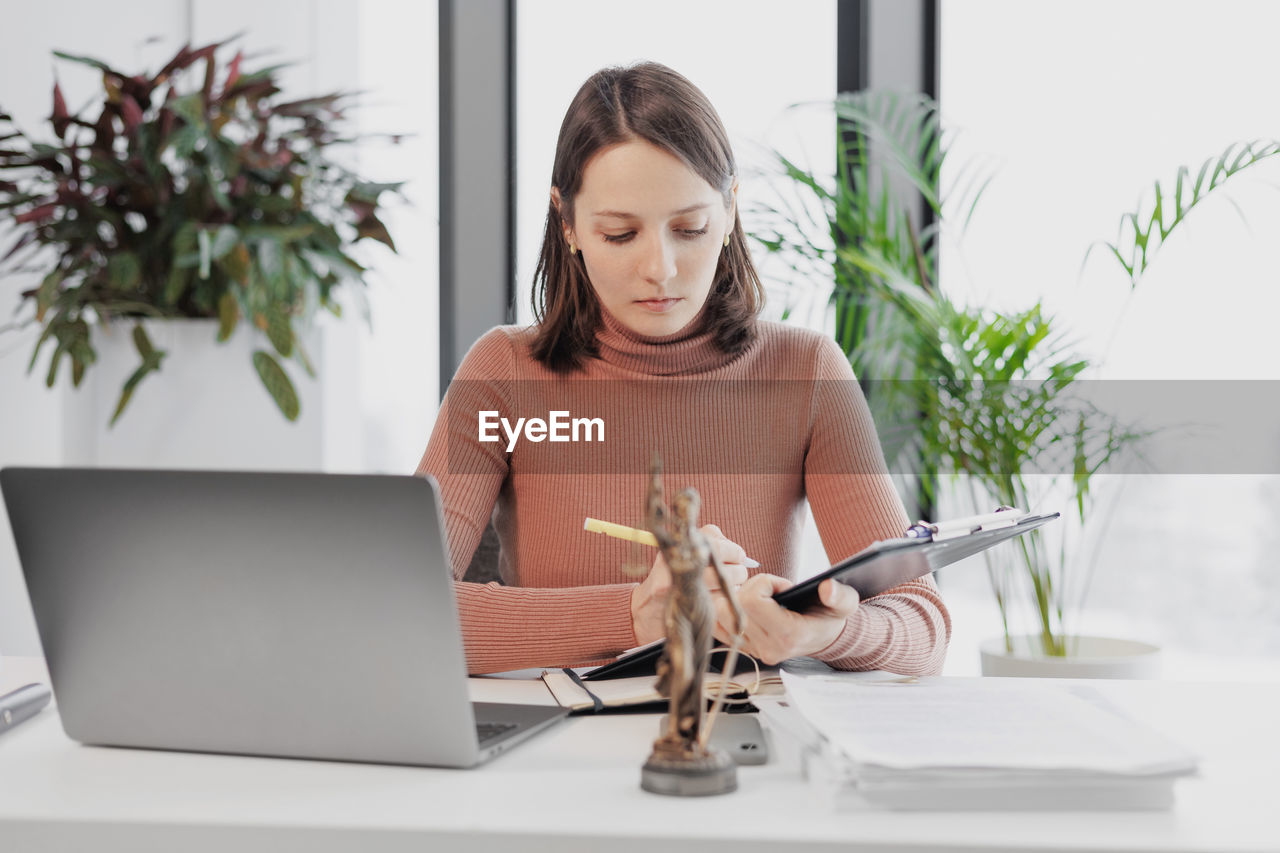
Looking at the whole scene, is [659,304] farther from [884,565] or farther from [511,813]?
[511,813]

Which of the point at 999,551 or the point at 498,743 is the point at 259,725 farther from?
the point at 999,551

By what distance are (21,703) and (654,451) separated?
799mm

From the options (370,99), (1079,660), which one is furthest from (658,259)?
(370,99)

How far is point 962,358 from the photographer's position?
2.03 metres

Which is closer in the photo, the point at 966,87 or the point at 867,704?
the point at 867,704

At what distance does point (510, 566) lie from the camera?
1.51m

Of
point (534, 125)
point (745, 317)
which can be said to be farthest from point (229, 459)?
point (745, 317)

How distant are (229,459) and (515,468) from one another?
1182 mm

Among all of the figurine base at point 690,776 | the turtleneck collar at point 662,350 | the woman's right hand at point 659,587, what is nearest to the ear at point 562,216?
the turtleneck collar at point 662,350

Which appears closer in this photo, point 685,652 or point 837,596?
point 685,652

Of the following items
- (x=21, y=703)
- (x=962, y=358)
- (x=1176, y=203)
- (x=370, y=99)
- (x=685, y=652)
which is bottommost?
(x=21, y=703)

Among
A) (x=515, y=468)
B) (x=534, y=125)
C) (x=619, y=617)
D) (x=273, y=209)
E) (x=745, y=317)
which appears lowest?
(x=619, y=617)

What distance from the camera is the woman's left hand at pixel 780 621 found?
3.15ft

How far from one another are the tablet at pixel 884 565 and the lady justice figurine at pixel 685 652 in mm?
154
